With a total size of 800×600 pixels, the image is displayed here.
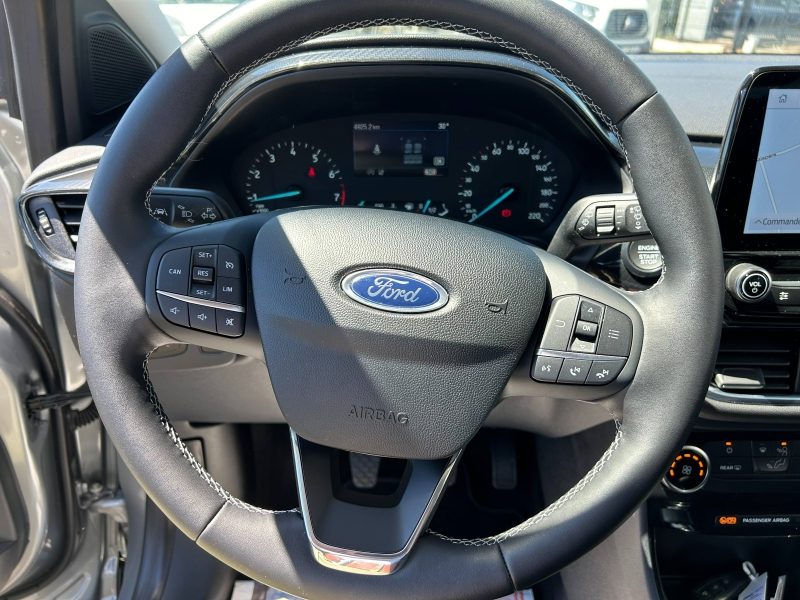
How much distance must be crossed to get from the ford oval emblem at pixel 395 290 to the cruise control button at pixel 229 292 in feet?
0.43

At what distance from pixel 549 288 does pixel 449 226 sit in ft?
0.49

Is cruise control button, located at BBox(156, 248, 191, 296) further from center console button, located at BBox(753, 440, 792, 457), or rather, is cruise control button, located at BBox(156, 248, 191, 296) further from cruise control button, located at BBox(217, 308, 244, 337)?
center console button, located at BBox(753, 440, 792, 457)

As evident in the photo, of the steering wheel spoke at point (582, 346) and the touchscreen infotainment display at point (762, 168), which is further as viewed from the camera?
the touchscreen infotainment display at point (762, 168)

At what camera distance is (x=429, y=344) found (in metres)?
0.79

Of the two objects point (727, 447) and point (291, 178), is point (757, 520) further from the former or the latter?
point (291, 178)

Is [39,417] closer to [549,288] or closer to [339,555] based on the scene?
[339,555]

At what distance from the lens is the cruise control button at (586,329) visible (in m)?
0.80

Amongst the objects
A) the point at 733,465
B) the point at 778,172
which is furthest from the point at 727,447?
the point at 778,172

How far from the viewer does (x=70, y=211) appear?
1169 millimetres

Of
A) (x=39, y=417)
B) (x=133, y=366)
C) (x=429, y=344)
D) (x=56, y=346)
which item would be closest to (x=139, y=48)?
(x=56, y=346)

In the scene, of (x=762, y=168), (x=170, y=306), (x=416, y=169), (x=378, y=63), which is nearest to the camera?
(x=170, y=306)

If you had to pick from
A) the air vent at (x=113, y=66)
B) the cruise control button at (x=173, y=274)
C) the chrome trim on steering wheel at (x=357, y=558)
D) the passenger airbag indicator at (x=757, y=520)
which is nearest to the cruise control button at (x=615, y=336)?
the chrome trim on steering wheel at (x=357, y=558)

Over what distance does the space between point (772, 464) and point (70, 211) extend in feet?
4.42

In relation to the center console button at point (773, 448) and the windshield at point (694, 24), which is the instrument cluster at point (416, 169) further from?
the center console button at point (773, 448)
